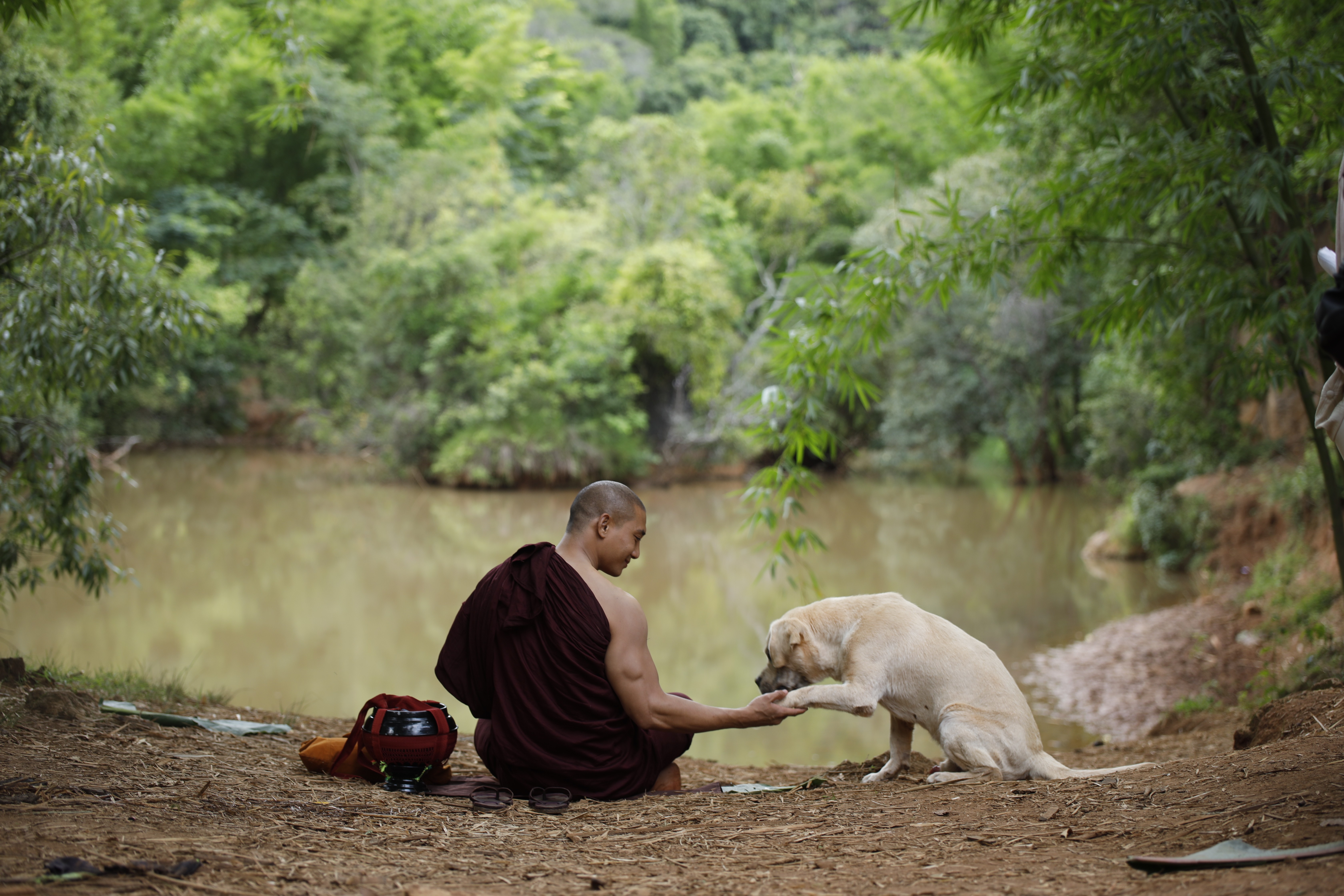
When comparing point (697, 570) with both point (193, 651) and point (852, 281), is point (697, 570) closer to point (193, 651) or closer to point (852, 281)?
point (193, 651)

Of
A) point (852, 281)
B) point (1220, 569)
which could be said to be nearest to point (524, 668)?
point (852, 281)

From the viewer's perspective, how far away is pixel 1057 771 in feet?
11.8

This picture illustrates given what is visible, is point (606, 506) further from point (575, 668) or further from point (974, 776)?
point (974, 776)

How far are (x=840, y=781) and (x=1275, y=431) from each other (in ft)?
34.0

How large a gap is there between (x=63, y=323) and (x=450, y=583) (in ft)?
27.6

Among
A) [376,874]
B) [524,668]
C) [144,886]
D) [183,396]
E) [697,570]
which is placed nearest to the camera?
[144,886]

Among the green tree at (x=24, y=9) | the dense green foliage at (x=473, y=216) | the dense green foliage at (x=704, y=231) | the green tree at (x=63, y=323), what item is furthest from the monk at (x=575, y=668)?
the dense green foliage at (x=473, y=216)

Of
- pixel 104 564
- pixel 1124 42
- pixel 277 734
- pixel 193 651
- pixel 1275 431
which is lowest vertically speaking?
pixel 193 651

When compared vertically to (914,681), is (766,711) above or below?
below

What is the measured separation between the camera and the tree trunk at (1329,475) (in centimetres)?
502

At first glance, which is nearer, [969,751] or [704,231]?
[969,751]

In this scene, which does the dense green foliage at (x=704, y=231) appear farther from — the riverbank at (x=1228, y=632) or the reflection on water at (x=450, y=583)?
the reflection on water at (x=450, y=583)

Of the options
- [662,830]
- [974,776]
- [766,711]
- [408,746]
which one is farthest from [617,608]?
[974,776]

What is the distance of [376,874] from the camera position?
2457 millimetres
